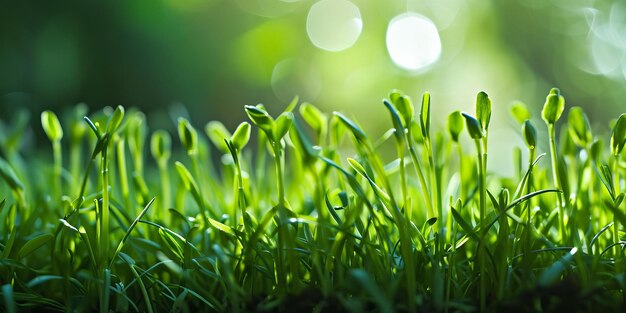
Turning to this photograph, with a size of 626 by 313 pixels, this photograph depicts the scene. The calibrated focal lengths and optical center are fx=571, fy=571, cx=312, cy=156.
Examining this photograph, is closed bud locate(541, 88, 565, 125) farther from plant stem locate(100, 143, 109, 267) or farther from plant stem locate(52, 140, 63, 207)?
plant stem locate(52, 140, 63, 207)

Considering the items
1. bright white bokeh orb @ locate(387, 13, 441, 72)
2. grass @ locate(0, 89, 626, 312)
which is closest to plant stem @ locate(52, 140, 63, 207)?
Answer: grass @ locate(0, 89, 626, 312)

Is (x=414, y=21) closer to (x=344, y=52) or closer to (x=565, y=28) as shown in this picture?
(x=344, y=52)

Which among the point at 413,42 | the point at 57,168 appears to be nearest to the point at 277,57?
the point at 413,42

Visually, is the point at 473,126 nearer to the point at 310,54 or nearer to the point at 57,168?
the point at 57,168

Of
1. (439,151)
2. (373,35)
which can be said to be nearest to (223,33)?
(373,35)

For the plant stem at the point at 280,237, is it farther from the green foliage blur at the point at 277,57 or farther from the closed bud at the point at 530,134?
the green foliage blur at the point at 277,57

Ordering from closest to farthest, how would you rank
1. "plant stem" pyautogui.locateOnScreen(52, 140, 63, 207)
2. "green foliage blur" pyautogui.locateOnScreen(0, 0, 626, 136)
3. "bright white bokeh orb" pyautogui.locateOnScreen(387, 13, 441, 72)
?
"plant stem" pyautogui.locateOnScreen(52, 140, 63, 207), "green foliage blur" pyautogui.locateOnScreen(0, 0, 626, 136), "bright white bokeh orb" pyautogui.locateOnScreen(387, 13, 441, 72)

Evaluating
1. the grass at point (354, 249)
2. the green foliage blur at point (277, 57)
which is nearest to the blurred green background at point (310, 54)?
the green foliage blur at point (277, 57)
